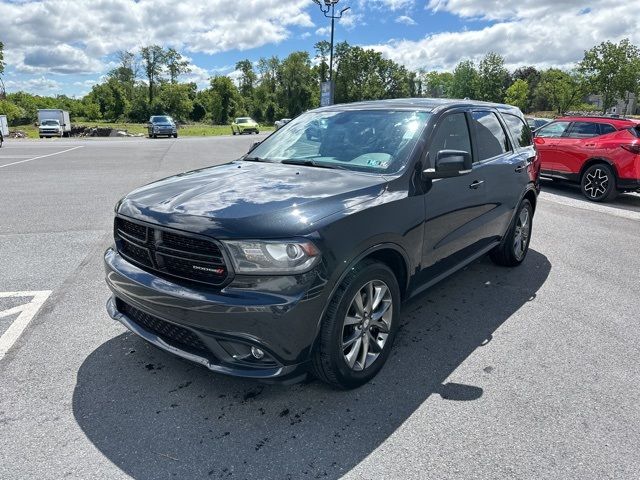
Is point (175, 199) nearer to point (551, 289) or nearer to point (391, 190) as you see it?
point (391, 190)

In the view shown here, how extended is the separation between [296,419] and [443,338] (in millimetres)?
1509

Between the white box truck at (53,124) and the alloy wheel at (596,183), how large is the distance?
44202 mm

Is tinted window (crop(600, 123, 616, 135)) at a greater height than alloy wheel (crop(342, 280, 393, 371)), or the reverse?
tinted window (crop(600, 123, 616, 135))

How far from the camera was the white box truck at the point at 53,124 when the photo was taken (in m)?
41.6

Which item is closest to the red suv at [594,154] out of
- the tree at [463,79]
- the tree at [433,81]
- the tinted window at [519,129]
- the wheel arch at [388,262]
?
the tinted window at [519,129]

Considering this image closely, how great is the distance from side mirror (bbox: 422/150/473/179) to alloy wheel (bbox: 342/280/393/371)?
91 cm

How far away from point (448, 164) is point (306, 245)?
137 cm

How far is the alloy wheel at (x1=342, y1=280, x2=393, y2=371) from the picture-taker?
2.89 m

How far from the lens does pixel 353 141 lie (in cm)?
376

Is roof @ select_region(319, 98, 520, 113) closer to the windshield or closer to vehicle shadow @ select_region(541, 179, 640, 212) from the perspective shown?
the windshield

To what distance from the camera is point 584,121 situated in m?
10.6

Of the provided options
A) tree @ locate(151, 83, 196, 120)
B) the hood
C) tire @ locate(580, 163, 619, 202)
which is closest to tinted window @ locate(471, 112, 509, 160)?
the hood

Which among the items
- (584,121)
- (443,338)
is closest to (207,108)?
(584,121)

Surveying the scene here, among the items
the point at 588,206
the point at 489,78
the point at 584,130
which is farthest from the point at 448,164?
the point at 489,78
